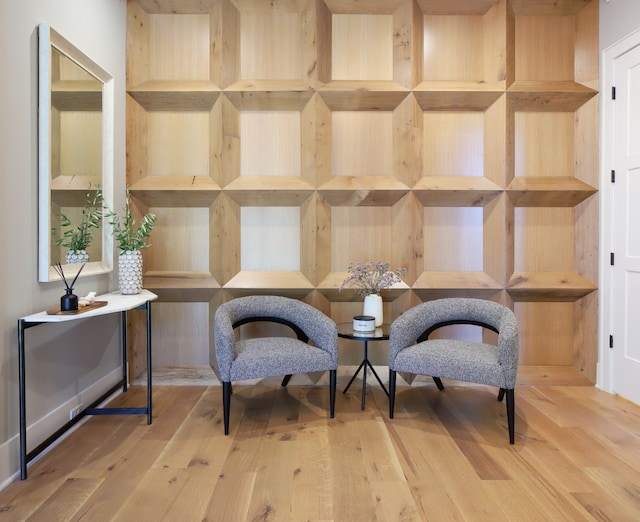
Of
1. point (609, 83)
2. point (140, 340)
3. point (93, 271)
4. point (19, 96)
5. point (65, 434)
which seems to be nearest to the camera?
point (19, 96)

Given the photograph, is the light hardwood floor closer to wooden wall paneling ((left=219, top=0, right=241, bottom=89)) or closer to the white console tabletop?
the white console tabletop

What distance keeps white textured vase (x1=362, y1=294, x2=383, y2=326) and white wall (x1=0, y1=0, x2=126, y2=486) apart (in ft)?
6.05

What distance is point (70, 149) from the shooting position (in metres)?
2.46

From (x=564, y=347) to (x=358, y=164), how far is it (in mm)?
2169

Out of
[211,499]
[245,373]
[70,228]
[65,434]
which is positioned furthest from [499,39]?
[65,434]

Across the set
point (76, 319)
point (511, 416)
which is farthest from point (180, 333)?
point (511, 416)

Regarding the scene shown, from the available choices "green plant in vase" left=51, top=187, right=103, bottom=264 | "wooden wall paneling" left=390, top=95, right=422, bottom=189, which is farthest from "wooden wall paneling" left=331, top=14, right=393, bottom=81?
"green plant in vase" left=51, top=187, right=103, bottom=264

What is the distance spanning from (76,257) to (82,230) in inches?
6.7

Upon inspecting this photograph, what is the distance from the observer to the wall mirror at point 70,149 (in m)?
2.22

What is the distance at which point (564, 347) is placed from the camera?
3.37 metres

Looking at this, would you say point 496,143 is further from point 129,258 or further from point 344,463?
point 129,258

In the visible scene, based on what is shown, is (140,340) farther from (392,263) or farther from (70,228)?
(392,263)

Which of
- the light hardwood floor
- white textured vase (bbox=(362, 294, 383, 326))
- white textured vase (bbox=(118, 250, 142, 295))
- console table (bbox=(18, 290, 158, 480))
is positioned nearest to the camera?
the light hardwood floor

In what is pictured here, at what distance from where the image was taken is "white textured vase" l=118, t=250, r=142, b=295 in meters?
2.76
